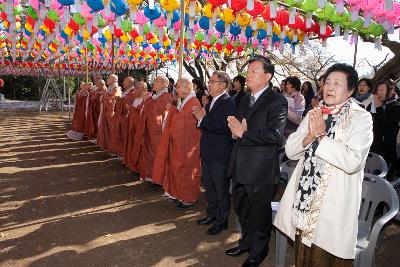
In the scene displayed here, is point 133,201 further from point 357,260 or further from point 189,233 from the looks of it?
point 357,260

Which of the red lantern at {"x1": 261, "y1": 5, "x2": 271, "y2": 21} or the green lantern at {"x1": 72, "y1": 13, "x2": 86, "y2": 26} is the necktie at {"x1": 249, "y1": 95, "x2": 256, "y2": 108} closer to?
the red lantern at {"x1": 261, "y1": 5, "x2": 271, "y2": 21}

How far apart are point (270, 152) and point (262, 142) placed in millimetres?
176

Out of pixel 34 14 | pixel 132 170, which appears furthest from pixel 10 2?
pixel 132 170

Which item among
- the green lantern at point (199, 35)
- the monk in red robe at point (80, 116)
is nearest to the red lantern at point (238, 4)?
the green lantern at point (199, 35)

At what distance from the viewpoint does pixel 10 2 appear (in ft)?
17.8

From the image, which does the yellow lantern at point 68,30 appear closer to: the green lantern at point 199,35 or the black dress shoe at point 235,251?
the green lantern at point 199,35

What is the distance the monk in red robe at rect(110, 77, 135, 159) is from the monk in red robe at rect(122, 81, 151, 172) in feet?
1.64

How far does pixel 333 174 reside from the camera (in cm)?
212

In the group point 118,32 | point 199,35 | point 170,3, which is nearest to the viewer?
point 170,3

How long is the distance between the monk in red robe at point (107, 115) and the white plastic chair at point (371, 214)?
18.6ft

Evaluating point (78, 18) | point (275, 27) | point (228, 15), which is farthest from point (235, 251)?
point (78, 18)

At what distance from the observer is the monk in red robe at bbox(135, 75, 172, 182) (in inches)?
225

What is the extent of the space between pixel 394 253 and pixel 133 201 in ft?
10.7

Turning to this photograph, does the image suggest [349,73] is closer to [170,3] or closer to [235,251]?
[235,251]
